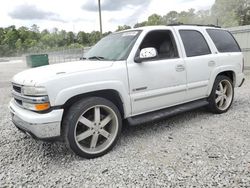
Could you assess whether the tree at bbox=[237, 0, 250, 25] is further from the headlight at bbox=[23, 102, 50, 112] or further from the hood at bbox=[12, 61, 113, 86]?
the headlight at bbox=[23, 102, 50, 112]

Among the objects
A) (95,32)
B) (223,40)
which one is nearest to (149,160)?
(223,40)

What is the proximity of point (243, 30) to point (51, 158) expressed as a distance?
11.2 metres

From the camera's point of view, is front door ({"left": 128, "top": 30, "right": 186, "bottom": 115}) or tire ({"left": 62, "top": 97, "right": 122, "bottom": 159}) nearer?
tire ({"left": 62, "top": 97, "right": 122, "bottom": 159})

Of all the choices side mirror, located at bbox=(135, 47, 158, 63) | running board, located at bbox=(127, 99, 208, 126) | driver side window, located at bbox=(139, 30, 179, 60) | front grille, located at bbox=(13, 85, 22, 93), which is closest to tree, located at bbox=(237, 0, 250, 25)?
running board, located at bbox=(127, 99, 208, 126)

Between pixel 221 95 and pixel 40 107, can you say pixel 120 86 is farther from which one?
pixel 221 95

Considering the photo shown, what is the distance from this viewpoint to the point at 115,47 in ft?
13.1

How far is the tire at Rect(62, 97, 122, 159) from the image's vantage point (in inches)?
122

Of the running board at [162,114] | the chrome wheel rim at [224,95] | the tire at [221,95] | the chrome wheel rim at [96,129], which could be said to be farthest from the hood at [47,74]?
the chrome wheel rim at [224,95]

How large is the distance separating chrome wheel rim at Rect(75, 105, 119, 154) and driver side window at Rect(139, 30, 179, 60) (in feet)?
4.57

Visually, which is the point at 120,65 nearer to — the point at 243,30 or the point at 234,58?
the point at 234,58

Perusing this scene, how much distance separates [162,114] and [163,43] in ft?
4.20

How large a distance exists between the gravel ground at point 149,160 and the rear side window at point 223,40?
1543 millimetres

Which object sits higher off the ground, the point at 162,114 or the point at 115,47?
the point at 115,47

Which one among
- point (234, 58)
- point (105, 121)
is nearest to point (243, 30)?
point (234, 58)
